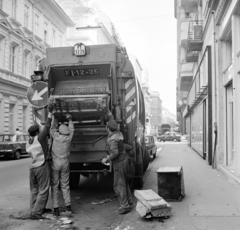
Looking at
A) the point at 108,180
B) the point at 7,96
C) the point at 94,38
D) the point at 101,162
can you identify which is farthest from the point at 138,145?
the point at 94,38

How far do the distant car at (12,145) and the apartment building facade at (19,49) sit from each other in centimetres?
681

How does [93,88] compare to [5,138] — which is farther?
[5,138]

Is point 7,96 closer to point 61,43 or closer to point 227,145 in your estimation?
point 61,43

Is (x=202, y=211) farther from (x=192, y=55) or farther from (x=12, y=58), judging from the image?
(x=12, y=58)

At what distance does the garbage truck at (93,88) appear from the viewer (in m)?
7.12

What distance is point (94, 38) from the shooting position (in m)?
49.9

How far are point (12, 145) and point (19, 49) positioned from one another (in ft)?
43.2

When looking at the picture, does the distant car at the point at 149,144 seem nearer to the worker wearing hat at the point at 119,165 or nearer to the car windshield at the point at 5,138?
the worker wearing hat at the point at 119,165

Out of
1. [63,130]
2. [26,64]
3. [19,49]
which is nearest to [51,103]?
[63,130]

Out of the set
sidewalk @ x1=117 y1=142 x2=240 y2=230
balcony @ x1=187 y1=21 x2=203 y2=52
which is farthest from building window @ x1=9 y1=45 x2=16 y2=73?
sidewalk @ x1=117 y1=142 x2=240 y2=230

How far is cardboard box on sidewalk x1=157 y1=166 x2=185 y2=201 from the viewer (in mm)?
6861

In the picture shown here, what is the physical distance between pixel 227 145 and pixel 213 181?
2159 mm

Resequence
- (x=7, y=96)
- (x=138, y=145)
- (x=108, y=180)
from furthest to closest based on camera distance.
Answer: (x=7, y=96) → (x=108, y=180) → (x=138, y=145)

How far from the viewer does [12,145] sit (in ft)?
→ 57.2
